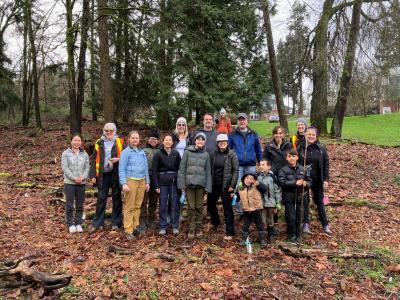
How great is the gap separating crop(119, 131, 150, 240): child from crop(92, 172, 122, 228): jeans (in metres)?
0.47

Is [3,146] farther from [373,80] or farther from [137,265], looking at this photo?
[373,80]

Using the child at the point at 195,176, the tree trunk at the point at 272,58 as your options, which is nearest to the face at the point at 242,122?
the child at the point at 195,176

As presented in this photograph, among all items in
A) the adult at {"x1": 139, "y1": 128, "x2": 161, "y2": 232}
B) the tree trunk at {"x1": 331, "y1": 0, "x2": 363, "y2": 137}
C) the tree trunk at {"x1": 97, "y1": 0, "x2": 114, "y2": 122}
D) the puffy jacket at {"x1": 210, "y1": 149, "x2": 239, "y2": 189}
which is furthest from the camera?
the tree trunk at {"x1": 331, "y1": 0, "x2": 363, "y2": 137}

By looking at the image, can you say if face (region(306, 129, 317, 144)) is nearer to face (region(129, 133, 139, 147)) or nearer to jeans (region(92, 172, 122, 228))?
face (region(129, 133, 139, 147))

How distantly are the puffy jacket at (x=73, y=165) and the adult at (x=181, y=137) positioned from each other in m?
1.80

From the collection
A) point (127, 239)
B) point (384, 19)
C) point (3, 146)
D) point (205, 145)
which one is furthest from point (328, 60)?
point (3, 146)

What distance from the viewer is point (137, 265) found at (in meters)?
5.71

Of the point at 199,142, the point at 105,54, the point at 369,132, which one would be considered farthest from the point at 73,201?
the point at 369,132

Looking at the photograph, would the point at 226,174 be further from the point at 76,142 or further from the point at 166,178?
the point at 76,142

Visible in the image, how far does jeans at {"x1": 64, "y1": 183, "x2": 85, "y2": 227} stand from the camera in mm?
7254

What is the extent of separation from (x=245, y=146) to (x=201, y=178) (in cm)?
117

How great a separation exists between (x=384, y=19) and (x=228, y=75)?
248 inches

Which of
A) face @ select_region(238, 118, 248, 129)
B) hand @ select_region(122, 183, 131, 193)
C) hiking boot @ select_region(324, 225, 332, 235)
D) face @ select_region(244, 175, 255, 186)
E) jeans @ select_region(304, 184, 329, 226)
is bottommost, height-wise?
hiking boot @ select_region(324, 225, 332, 235)

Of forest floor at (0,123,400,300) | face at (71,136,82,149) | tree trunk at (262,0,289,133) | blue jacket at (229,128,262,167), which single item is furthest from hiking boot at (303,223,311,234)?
tree trunk at (262,0,289,133)
